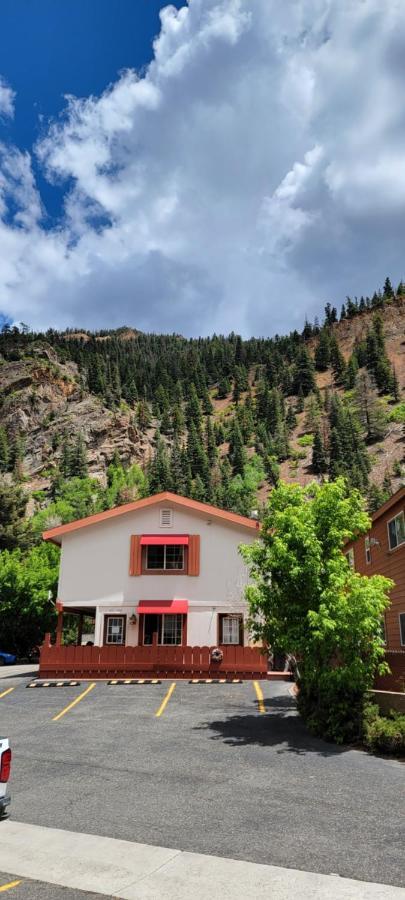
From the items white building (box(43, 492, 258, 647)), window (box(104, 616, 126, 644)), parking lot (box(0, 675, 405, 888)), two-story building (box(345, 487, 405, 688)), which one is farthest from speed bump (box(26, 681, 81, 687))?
two-story building (box(345, 487, 405, 688))

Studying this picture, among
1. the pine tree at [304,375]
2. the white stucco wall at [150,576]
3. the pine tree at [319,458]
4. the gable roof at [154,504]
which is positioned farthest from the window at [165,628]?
the pine tree at [304,375]

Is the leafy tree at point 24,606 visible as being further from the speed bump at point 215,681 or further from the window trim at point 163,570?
the speed bump at point 215,681

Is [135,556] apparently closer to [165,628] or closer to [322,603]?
[165,628]

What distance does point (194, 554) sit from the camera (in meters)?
27.9

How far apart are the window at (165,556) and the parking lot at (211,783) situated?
9.75m

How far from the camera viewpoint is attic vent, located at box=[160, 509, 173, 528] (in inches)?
1129

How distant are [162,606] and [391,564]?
34.4 ft

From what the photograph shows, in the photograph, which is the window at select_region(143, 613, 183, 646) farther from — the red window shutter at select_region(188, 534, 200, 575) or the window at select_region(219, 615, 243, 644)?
the red window shutter at select_region(188, 534, 200, 575)

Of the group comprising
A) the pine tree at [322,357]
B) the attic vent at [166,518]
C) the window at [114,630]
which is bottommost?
the window at [114,630]

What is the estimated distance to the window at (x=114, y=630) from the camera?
27953mm

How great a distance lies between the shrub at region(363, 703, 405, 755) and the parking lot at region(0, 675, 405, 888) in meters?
0.43

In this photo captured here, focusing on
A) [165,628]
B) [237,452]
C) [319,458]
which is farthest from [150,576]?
[237,452]

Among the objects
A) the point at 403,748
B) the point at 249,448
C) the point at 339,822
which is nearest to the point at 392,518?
the point at 403,748

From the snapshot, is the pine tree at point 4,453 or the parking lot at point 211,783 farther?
the pine tree at point 4,453
